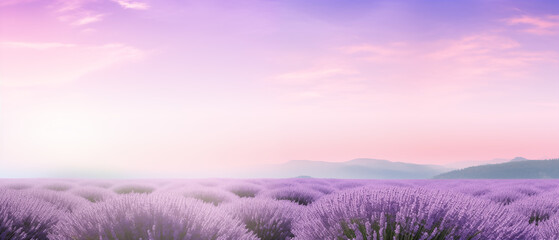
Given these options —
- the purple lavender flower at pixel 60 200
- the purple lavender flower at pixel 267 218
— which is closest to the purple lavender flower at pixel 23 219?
the purple lavender flower at pixel 60 200

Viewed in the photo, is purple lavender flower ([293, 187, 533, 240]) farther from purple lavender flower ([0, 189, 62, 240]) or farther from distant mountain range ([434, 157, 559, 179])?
distant mountain range ([434, 157, 559, 179])

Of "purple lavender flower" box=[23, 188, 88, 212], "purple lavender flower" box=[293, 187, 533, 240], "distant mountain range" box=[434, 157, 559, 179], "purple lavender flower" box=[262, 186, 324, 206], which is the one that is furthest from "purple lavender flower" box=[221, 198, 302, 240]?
"distant mountain range" box=[434, 157, 559, 179]

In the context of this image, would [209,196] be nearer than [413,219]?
No

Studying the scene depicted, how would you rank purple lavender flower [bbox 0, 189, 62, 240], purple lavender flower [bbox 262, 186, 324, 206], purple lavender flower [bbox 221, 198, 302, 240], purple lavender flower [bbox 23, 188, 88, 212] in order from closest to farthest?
1. purple lavender flower [bbox 0, 189, 62, 240]
2. purple lavender flower [bbox 221, 198, 302, 240]
3. purple lavender flower [bbox 23, 188, 88, 212]
4. purple lavender flower [bbox 262, 186, 324, 206]

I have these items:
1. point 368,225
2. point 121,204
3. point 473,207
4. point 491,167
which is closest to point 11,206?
point 121,204

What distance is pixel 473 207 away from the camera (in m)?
3.09

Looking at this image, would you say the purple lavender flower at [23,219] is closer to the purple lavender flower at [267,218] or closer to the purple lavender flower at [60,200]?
the purple lavender flower at [60,200]

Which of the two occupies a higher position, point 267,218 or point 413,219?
point 413,219

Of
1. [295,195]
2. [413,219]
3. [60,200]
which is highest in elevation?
[413,219]

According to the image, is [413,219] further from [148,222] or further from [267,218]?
[267,218]

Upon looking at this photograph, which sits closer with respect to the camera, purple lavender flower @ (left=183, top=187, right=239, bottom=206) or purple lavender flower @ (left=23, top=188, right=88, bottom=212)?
purple lavender flower @ (left=23, top=188, right=88, bottom=212)

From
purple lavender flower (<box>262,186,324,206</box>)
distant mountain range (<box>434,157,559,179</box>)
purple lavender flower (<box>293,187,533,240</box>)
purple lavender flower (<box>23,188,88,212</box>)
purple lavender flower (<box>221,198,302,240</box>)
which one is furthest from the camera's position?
distant mountain range (<box>434,157,559,179</box>)

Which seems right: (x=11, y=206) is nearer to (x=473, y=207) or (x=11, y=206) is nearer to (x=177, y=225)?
(x=177, y=225)

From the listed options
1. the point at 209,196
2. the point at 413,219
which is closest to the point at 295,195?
the point at 209,196
